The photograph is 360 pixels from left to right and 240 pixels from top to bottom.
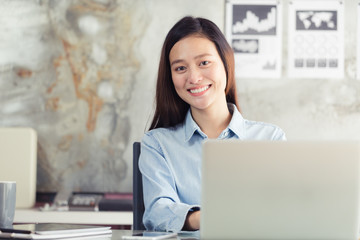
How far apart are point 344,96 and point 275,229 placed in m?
2.29

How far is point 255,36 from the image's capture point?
10.3 ft

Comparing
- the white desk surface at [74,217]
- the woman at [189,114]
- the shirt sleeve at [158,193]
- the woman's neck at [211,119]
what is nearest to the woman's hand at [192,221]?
the shirt sleeve at [158,193]

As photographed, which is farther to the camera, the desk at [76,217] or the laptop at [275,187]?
the desk at [76,217]

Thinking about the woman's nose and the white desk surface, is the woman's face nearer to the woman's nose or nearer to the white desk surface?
the woman's nose

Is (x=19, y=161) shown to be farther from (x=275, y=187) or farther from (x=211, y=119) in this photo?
(x=275, y=187)

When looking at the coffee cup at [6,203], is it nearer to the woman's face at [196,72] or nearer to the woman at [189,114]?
the woman at [189,114]

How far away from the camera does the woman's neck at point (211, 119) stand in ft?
5.89

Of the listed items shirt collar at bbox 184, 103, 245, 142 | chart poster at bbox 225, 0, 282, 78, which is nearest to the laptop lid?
chart poster at bbox 225, 0, 282, 78

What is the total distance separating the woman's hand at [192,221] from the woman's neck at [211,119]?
0.44 meters

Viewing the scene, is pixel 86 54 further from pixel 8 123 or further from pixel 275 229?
pixel 275 229

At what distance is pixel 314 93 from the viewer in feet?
10.2

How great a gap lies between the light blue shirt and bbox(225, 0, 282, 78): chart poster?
1.30 meters

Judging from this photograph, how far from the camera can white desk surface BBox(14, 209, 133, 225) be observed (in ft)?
8.71

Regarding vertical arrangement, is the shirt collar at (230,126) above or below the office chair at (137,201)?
above
